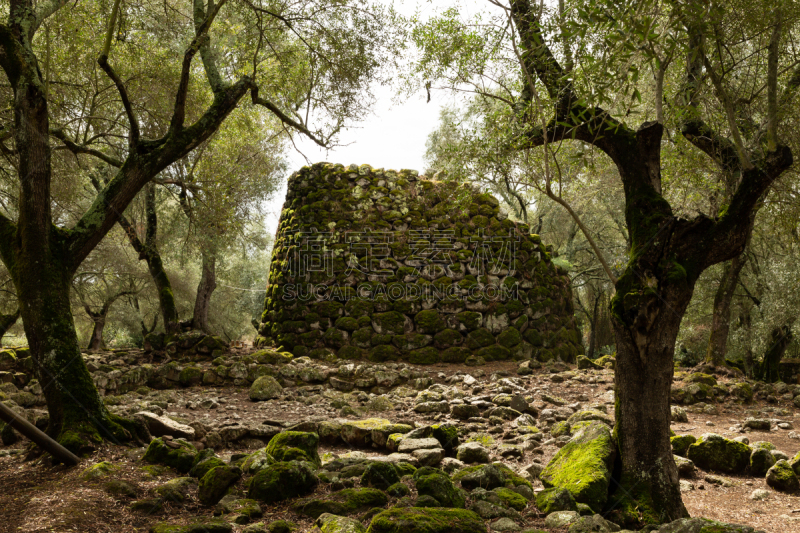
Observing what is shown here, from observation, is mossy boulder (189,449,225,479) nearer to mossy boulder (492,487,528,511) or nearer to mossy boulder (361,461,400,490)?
mossy boulder (361,461,400,490)

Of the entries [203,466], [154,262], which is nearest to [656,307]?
[203,466]

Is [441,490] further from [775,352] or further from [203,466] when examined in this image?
[775,352]

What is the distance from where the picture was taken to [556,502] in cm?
376

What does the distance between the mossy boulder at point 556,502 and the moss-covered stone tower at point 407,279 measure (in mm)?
7700

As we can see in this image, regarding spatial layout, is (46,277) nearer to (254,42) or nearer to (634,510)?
(254,42)

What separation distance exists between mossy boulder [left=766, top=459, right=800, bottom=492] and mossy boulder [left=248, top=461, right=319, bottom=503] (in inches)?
170

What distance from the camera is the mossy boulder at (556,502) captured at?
3742 mm

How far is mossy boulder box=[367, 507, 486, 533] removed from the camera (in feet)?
9.85

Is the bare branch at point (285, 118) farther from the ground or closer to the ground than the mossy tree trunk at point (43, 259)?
farther from the ground

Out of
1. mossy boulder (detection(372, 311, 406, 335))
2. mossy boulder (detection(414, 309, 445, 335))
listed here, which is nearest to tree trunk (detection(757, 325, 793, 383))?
mossy boulder (detection(414, 309, 445, 335))

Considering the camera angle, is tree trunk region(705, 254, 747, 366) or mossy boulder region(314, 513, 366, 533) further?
tree trunk region(705, 254, 747, 366)

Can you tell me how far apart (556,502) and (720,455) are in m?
2.81

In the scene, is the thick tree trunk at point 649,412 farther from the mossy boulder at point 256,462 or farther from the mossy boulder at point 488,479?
the mossy boulder at point 256,462

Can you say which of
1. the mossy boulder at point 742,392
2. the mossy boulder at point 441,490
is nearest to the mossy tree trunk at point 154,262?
the mossy boulder at point 441,490
